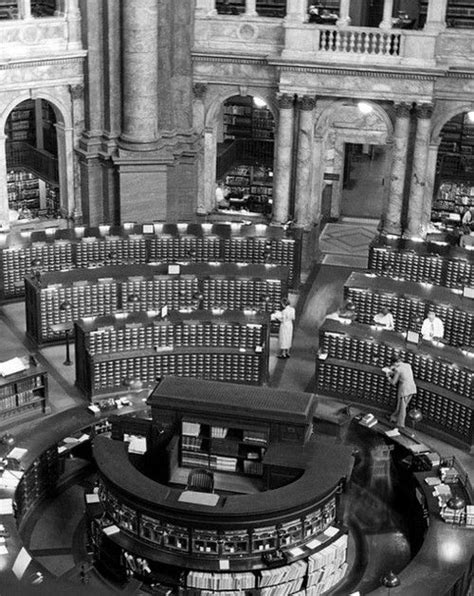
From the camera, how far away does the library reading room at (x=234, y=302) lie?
18.4 metres

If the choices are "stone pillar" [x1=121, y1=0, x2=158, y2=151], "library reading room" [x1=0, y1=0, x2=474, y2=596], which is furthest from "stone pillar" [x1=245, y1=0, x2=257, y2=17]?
"stone pillar" [x1=121, y1=0, x2=158, y2=151]

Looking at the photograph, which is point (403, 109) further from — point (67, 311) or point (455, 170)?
point (67, 311)

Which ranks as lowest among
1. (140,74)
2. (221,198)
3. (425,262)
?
(425,262)

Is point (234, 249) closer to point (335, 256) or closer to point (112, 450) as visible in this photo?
point (335, 256)

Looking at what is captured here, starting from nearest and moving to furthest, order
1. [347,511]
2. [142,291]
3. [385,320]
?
[347,511]
[385,320]
[142,291]

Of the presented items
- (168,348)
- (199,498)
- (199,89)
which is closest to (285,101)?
(199,89)

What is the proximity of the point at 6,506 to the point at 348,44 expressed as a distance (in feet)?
57.5

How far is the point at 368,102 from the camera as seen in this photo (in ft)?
106

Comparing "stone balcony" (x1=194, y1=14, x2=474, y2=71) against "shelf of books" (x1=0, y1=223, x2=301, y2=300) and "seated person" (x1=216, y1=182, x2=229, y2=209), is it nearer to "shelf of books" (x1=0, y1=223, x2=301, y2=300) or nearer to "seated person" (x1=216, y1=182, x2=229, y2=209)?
"seated person" (x1=216, y1=182, x2=229, y2=209)

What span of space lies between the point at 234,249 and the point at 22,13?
8.41 metres

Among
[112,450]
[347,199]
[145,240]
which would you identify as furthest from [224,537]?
[347,199]

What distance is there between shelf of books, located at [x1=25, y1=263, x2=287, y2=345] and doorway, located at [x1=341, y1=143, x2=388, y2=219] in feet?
29.0

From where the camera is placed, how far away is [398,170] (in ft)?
105

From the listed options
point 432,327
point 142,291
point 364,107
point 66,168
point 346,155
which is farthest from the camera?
point 346,155
